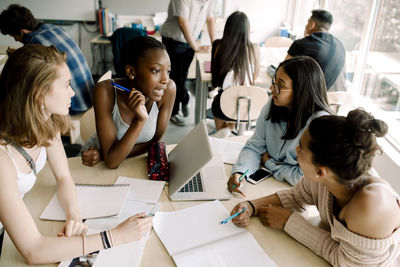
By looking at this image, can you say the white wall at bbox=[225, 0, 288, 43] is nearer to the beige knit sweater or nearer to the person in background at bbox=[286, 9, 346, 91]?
the person in background at bbox=[286, 9, 346, 91]

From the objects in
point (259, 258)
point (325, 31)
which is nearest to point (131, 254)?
point (259, 258)

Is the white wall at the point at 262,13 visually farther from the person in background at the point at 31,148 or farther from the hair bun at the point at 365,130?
the hair bun at the point at 365,130

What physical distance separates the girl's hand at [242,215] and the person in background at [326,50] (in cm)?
179

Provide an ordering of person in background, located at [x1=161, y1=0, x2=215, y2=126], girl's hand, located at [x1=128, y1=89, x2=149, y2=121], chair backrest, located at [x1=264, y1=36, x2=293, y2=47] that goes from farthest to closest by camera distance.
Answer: chair backrest, located at [x1=264, y1=36, x2=293, y2=47] < person in background, located at [x1=161, y1=0, x2=215, y2=126] < girl's hand, located at [x1=128, y1=89, x2=149, y2=121]

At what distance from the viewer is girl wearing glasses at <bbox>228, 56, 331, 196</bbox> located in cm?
139

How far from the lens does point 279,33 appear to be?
489 cm

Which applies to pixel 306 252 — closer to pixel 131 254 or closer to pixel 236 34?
pixel 131 254

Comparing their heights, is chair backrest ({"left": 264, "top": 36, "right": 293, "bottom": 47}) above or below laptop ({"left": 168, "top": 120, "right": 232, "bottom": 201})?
above

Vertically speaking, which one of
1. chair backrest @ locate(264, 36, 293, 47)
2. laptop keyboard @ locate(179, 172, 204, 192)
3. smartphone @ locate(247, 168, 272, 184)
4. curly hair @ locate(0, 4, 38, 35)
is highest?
curly hair @ locate(0, 4, 38, 35)

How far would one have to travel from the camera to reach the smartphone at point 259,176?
1394mm

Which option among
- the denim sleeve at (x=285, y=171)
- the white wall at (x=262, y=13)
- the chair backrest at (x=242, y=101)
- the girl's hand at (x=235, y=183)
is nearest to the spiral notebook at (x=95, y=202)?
the girl's hand at (x=235, y=183)

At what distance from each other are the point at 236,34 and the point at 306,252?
6.71 ft

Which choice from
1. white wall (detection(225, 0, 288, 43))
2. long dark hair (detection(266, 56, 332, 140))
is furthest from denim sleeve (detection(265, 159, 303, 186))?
white wall (detection(225, 0, 288, 43))

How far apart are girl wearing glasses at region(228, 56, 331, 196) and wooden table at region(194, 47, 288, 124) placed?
1394 mm
